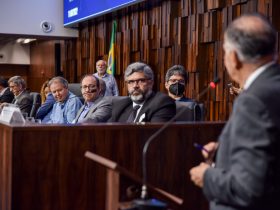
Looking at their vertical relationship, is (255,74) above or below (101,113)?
above

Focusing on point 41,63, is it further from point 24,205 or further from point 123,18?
point 24,205

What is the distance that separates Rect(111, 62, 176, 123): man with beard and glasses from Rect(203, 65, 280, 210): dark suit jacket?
168 cm

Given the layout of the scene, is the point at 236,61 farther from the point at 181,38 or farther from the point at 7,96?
the point at 7,96

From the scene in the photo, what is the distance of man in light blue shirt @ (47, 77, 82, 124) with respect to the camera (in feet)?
15.7

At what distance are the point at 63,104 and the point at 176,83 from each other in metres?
1.22

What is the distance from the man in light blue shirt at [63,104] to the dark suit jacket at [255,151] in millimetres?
3316

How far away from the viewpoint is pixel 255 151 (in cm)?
145

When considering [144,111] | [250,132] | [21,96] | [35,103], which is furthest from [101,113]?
[21,96]

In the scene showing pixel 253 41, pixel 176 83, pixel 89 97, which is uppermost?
pixel 253 41

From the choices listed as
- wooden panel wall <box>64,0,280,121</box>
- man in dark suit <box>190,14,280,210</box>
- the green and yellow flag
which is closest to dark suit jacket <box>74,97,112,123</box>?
wooden panel wall <box>64,0,280,121</box>

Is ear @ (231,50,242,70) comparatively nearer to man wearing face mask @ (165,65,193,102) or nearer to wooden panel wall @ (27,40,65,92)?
man wearing face mask @ (165,65,193,102)

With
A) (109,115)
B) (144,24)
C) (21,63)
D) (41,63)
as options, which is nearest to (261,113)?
(109,115)

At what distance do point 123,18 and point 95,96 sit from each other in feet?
12.1

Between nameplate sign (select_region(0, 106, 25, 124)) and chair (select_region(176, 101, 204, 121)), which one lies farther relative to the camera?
chair (select_region(176, 101, 204, 121))
